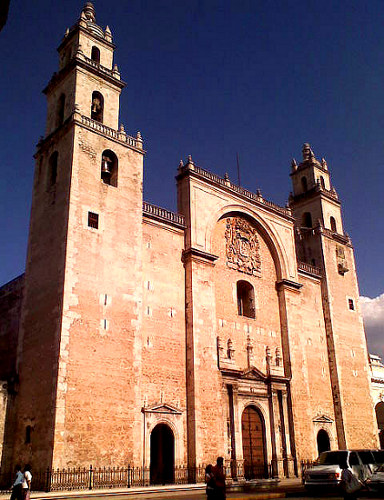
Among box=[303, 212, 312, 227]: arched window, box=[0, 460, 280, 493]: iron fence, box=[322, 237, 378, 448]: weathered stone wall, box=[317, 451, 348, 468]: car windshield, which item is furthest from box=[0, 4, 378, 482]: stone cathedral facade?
box=[317, 451, 348, 468]: car windshield

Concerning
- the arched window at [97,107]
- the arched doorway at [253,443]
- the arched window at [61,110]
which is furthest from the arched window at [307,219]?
the arched window at [61,110]

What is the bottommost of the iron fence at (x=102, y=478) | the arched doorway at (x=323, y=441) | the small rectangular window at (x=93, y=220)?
the iron fence at (x=102, y=478)

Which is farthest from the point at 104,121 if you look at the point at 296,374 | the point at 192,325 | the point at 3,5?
the point at 3,5

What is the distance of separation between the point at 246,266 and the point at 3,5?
950 inches

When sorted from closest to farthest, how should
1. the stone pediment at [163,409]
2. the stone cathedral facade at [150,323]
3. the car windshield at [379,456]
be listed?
the car windshield at [379,456] < the stone cathedral facade at [150,323] < the stone pediment at [163,409]

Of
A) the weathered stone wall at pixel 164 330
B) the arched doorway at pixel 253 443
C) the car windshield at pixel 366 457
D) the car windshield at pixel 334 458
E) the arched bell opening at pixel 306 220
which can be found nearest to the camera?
the car windshield at pixel 334 458

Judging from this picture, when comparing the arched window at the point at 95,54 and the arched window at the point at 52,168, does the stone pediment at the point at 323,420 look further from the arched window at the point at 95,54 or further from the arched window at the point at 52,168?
the arched window at the point at 95,54

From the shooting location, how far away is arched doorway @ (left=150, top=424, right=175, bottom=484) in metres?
21.3

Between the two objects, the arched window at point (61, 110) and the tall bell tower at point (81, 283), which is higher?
the arched window at point (61, 110)

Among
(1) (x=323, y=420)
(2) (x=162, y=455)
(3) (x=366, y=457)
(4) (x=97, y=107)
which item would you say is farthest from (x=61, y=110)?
(1) (x=323, y=420)

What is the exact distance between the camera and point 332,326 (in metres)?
32.8

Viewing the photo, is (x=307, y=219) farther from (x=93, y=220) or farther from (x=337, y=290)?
(x=93, y=220)

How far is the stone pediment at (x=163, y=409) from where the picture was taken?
21469 millimetres

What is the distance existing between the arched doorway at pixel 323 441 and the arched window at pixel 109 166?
18391mm
